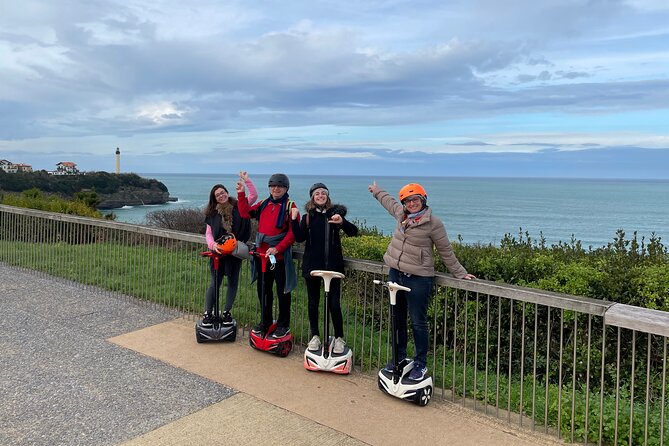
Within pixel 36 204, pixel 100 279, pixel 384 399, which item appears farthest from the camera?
pixel 36 204

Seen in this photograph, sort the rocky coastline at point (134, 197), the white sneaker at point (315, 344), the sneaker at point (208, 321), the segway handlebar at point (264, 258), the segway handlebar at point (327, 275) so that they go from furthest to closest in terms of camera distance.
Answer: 1. the rocky coastline at point (134, 197)
2. the sneaker at point (208, 321)
3. the segway handlebar at point (264, 258)
4. the white sneaker at point (315, 344)
5. the segway handlebar at point (327, 275)

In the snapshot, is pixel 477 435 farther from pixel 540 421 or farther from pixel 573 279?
pixel 573 279

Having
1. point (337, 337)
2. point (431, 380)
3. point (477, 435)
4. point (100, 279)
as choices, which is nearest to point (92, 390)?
point (337, 337)

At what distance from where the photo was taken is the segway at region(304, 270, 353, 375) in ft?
15.2

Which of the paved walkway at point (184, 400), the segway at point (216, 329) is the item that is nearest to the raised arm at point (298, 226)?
the segway at point (216, 329)

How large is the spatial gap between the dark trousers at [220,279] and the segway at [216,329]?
0.08 meters

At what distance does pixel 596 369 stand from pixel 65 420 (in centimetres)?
423

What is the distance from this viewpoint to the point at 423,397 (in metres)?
4.06

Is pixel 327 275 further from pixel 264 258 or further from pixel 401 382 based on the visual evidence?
pixel 401 382

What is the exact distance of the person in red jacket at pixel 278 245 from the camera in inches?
199

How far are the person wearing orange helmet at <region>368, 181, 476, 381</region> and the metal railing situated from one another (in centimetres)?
14

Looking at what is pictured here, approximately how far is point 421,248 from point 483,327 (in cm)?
139

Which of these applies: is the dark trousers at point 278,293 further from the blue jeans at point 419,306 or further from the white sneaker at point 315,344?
the blue jeans at point 419,306

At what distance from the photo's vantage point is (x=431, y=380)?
162 inches
